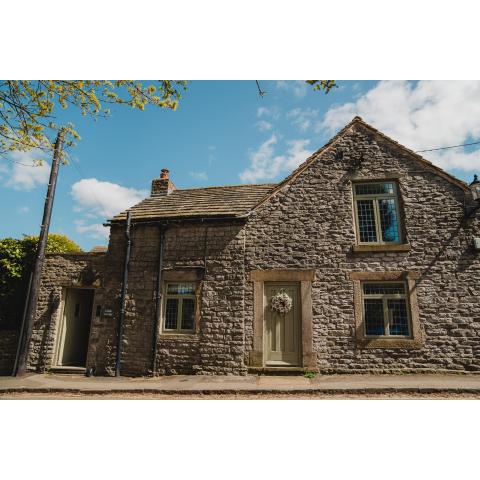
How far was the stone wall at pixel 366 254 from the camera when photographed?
8398 millimetres

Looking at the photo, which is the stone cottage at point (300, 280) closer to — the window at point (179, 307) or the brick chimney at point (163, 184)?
the window at point (179, 307)

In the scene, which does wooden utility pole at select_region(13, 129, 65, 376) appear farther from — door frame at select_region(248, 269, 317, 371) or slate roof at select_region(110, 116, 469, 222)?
door frame at select_region(248, 269, 317, 371)

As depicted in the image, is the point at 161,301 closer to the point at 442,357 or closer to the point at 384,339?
the point at 384,339

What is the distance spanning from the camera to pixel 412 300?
864cm

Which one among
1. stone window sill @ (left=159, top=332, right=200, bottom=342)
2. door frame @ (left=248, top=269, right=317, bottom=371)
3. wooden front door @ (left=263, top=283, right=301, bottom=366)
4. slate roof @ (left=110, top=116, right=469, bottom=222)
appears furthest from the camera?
slate roof @ (left=110, top=116, right=469, bottom=222)

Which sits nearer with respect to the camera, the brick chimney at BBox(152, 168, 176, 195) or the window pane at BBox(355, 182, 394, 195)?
the window pane at BBox(355, 182, 394, 195)

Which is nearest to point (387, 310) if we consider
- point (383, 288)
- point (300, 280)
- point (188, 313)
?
point (383, 288)

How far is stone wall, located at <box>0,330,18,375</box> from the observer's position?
390 inches

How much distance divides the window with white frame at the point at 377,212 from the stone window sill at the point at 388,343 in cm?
270

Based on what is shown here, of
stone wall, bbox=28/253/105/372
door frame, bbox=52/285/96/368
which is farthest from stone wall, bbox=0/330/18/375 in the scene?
door frame, bbox=52/285/96/368

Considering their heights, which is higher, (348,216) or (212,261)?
(348,216)

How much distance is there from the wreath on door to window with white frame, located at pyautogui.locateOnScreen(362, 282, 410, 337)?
2056mm

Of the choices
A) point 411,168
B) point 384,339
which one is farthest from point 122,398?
point 411,168

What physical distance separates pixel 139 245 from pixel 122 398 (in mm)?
4695
